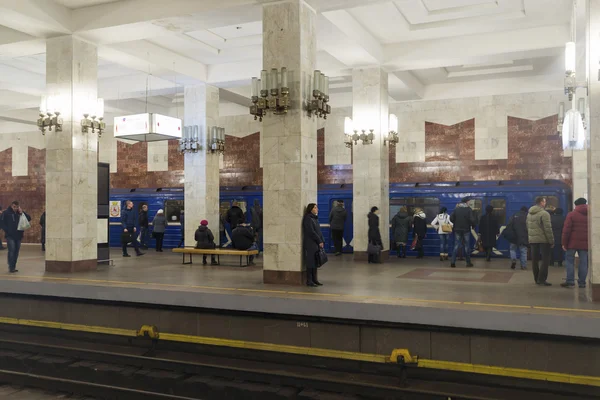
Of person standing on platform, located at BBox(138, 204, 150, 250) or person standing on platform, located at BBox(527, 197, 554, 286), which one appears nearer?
person standing on platform, located at BBox(527, 197, 554, 286)

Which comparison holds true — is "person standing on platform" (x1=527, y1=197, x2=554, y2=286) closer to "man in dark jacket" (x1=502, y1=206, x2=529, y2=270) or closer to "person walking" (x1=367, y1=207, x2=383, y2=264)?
"man in dark jacket" (x1=502, y1=206, x2=529, y2=270)

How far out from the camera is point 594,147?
318 inches

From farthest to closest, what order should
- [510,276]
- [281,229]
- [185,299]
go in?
[510,276], [281,229], [185,299]

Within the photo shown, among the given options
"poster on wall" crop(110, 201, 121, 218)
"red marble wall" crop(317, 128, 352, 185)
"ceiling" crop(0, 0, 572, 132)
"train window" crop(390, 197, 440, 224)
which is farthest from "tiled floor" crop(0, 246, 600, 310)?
"red marble wall" crop(317, 128, 352, 185)

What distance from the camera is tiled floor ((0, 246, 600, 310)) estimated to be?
807 cm

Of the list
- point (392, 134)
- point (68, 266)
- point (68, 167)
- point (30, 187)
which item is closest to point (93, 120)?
point (68, 167)

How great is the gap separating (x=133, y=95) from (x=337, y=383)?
14370mm

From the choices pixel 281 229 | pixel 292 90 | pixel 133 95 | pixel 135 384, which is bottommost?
pixel 135 384

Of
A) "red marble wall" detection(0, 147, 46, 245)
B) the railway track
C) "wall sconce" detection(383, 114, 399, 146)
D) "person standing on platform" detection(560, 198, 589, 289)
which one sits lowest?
the railway track

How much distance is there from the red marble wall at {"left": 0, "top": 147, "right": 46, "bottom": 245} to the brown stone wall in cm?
1589

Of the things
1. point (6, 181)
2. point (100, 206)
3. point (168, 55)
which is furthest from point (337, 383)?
point (6, 181)

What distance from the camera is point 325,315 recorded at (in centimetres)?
766

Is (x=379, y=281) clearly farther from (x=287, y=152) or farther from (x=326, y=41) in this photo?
(x=326, y=41)

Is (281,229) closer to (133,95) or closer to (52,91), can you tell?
(52,91)
